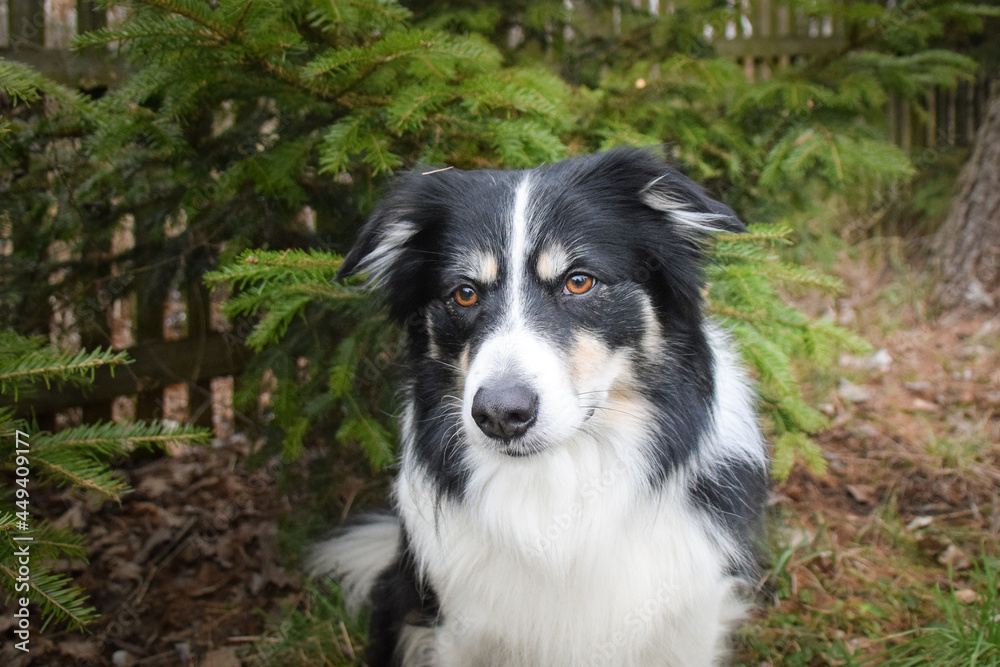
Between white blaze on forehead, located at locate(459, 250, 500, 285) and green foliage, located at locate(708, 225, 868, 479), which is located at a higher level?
white blaze on forehead, located at locate(459, 250, 500, 285)

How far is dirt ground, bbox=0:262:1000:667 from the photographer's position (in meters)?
2.74

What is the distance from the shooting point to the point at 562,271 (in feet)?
6.43

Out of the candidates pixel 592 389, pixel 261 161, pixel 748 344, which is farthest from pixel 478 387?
pixel 261 161

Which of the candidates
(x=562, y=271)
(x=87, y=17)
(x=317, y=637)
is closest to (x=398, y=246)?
(x=562, y=271)

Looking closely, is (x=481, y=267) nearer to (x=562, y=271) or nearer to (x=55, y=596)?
(x=562, y=271)

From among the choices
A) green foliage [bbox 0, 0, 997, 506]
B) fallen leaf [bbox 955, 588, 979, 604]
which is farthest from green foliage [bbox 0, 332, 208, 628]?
fallen leaf [bbox 955, 588, 979, 604]

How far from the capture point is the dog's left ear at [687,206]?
1.89 m

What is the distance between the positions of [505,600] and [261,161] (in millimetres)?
1722

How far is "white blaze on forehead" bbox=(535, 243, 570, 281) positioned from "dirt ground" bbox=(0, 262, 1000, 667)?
67.0 inches

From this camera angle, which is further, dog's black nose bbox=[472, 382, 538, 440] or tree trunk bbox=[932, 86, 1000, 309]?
tree trunk bbox=[932, 86, 1000, 309]

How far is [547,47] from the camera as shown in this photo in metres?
3.63

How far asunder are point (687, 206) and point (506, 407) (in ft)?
2.85

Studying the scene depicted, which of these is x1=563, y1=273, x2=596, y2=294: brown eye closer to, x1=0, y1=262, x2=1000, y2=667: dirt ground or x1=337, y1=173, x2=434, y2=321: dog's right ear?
x1=337, y1=173, x2=434, y2=321: dog's right ear

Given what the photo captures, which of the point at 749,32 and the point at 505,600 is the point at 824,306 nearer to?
the point at 749,32
